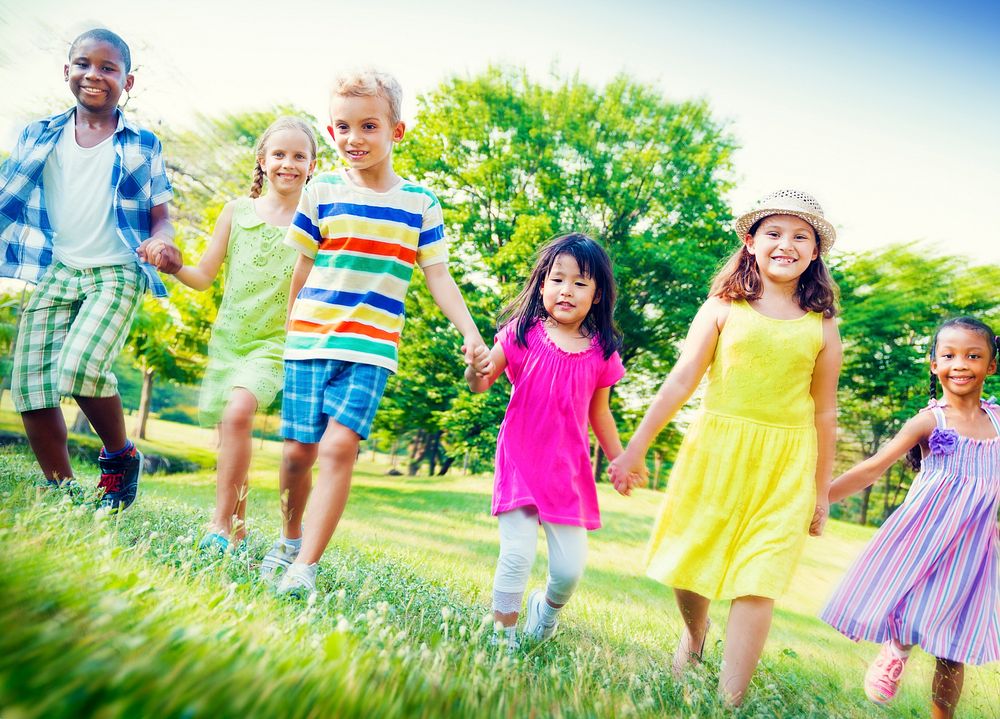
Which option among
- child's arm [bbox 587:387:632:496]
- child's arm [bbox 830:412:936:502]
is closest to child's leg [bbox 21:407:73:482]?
child's arm [bbox 587:387:632:496]

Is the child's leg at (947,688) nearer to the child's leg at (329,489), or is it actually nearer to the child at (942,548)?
the child at (942,548)

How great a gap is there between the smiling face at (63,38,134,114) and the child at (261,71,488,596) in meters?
1.55

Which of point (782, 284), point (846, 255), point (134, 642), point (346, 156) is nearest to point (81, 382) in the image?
point (346, 156)

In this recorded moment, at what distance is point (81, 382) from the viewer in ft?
14.0

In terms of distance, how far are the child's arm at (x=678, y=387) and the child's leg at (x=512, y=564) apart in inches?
20.2

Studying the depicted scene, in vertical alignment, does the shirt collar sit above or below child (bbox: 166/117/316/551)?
above

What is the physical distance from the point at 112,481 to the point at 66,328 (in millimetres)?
960

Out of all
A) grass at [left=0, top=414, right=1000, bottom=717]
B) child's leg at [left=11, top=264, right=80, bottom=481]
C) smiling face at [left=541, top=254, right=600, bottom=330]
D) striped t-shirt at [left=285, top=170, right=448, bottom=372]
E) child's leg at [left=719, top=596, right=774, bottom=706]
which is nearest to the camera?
grass at [left=0, top=414, right=1000, bottom=717]

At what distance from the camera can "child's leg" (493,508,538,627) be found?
3.70 metres

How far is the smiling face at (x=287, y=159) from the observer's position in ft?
15.4

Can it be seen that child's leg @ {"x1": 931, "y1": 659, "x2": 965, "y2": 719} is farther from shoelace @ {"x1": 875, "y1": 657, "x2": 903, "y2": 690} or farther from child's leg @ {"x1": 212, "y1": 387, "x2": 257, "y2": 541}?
child's leg @ {"x1": 212, "y1": 387, "x2": 257, "y2": 541}

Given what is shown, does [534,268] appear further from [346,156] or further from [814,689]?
[814,689]

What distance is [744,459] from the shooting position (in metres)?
3.55

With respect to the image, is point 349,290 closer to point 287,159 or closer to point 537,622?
point 287,159
